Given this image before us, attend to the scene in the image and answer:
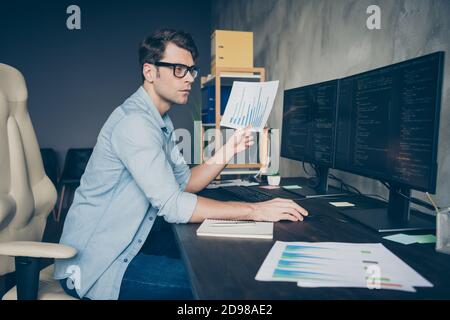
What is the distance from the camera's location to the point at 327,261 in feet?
2.80

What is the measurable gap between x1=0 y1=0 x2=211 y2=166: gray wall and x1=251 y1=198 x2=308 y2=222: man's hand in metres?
4.00

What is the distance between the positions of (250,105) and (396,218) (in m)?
0.75

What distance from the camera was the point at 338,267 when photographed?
82 cm

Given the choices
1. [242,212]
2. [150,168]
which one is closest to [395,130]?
[242,212]

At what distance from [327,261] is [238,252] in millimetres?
208

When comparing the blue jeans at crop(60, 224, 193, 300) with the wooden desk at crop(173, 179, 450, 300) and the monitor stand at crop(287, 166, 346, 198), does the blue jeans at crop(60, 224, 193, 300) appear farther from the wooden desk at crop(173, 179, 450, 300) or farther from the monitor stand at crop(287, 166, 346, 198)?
the monitor stand at crop(287, 166, 346, 198)

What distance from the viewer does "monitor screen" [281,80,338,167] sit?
1566 mm

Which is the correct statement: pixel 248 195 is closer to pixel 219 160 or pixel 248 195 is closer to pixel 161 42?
pixel 219 160

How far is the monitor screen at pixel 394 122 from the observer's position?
0.97 meters

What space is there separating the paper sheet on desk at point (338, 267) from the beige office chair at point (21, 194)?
54cm

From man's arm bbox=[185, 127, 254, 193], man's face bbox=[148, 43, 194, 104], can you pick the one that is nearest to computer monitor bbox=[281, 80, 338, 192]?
man's arm bbox=[185, 127, 254, 193]

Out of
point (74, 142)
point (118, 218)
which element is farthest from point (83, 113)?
point (118, 218)
